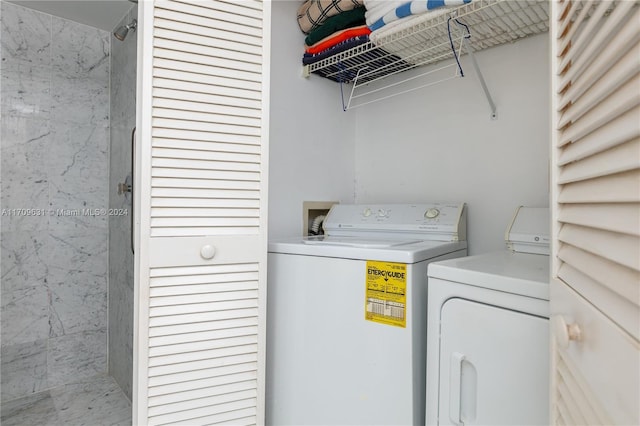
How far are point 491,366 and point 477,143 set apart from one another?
45.7 inches

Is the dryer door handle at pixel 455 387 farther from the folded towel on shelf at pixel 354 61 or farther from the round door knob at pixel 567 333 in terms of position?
the folded towel on shelf at pixel 354 61

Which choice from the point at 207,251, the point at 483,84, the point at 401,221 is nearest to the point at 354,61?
the point at 483,84

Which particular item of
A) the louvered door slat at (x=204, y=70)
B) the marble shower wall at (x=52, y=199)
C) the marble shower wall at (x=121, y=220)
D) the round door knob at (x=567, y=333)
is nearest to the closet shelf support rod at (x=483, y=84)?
the louvered door slat at (x=204, y=70)

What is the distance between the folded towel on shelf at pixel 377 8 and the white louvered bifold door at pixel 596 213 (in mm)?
965

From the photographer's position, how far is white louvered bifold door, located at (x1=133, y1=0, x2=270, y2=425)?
1214mm

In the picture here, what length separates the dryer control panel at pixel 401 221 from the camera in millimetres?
1654

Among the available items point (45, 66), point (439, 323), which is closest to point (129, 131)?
point (45, 66)

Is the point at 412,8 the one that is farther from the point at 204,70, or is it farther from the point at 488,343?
the point at 488,343

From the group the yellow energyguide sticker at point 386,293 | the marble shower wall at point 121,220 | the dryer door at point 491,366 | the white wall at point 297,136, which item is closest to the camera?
the dryer door at point 491,366

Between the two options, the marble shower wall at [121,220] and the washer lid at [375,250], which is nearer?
the washer lid at [375,250]

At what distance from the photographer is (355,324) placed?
1.30 meters

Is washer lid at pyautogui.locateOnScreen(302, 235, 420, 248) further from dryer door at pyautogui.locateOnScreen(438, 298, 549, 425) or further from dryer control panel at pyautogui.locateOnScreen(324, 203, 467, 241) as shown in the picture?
dryer door at pyautogui.locateOnScreen(438, 298, 549, 425)

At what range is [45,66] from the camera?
8.29ft

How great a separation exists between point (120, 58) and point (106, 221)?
122 centimetres
